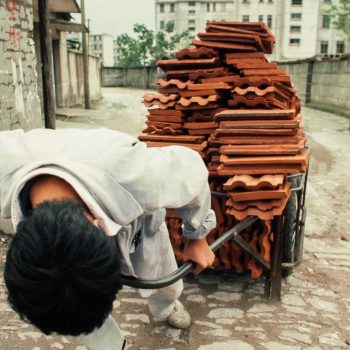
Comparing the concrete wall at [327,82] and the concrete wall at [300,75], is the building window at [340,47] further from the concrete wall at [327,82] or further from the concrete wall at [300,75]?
the concrete wall at [327,82]

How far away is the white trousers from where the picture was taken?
6.98ft

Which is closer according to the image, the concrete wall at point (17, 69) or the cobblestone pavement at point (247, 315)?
the cobblestone pavement at point (247, 315)

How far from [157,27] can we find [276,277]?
261ft

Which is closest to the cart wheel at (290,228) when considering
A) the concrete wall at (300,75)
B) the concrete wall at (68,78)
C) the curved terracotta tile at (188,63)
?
the curved terracotta tile at (188,63)

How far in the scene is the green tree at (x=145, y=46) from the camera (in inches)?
2058

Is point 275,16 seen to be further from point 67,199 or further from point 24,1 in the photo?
point 67,199

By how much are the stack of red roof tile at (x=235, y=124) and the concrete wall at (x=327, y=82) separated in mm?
12764

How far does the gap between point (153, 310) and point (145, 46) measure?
5333 cm

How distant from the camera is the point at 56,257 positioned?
1.21 metres

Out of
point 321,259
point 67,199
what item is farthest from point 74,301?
point 321,259

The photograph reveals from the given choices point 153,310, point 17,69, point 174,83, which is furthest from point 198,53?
point 17,69

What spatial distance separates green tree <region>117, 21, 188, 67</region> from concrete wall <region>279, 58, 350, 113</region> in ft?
106

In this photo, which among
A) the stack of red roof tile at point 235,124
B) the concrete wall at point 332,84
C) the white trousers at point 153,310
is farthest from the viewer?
the concrete wall at point 332,84

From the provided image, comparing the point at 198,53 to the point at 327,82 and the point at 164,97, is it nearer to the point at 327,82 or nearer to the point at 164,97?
the point at 164,97
